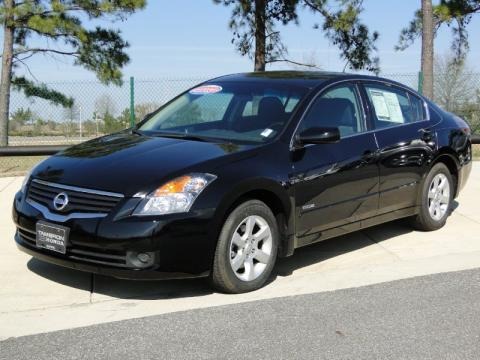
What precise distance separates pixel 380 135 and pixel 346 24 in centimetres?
1020

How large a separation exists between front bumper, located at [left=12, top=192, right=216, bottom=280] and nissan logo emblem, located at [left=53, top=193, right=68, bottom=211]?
4.3 inches

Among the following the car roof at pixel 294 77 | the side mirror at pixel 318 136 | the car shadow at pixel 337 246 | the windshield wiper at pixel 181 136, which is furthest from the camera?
the car roof at pixel 294 77

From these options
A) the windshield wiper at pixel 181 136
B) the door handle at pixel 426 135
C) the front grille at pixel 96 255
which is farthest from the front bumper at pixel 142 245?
the door handle at pixel 426 135

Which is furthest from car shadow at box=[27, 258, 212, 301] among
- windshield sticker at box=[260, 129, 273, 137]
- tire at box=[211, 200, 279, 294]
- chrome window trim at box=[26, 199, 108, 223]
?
windshield sticker at box=[260, 129, 273, 137]

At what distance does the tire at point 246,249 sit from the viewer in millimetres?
4613

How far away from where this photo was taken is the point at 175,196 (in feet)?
14.6

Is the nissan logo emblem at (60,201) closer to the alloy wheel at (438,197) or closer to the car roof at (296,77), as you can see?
the car roof at (296,77)

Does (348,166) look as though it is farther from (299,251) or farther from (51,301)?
(51,301)

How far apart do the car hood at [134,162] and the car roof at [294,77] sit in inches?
43.9

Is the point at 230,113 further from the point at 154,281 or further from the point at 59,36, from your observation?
the point at 59,36

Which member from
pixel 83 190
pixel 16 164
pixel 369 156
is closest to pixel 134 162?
pixel 83 190

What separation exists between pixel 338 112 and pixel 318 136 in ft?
2.42

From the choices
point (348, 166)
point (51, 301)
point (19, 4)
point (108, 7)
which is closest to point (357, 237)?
point (348, 166)

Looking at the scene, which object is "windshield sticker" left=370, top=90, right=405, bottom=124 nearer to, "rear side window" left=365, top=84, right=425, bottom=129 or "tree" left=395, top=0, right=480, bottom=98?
"rear side window" left=365, top=84, right=425, bottom=129
